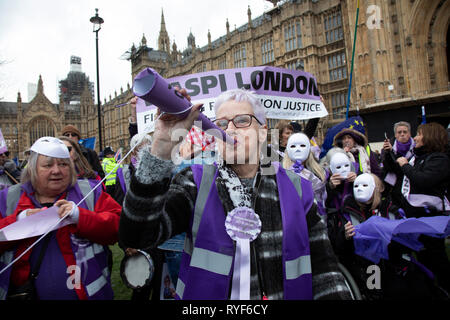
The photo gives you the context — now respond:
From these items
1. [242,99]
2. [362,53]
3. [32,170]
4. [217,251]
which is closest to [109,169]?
[32,170]

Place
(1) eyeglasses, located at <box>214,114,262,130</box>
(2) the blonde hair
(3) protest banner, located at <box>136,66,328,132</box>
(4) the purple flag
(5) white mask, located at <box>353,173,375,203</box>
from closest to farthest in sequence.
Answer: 1. (1) eyeglasses, located at <box>214,114,262,130</box>
2. (4) the purple flag
3. (5) white mask, located at <box>353,173,375,203</box>
4. (2) the blonde hair
5. (3) protest banner, located at <box>136,66,328,132</box>

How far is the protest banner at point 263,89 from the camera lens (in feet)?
12.8

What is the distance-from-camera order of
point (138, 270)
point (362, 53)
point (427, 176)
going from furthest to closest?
point (362, 53) → point (427, 176) → point (138, 270)

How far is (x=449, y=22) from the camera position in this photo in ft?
51.4

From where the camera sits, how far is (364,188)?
9.29 feet

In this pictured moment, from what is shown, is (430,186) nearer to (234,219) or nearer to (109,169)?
(234,219)

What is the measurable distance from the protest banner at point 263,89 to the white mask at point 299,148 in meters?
0.71

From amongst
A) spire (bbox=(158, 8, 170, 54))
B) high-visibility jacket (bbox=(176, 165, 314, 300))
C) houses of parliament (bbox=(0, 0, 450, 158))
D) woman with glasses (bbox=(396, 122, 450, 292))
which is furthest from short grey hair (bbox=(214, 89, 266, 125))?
spire (bbox=(158, 8, 170, 54))

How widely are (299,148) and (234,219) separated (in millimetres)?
2158

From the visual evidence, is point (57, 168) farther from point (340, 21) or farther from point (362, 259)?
point (340, 21)

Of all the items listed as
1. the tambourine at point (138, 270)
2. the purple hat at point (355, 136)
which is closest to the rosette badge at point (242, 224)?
the tambourine at point (138, 270)

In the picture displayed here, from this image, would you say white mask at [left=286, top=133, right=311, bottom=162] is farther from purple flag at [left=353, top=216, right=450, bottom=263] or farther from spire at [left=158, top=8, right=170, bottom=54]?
spire at [left=158, top=8, right=170, bottom=54]

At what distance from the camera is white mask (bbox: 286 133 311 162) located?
10.6ft

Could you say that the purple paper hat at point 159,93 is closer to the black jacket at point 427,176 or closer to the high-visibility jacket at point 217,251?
the high-visibility jacket at point 217,251
